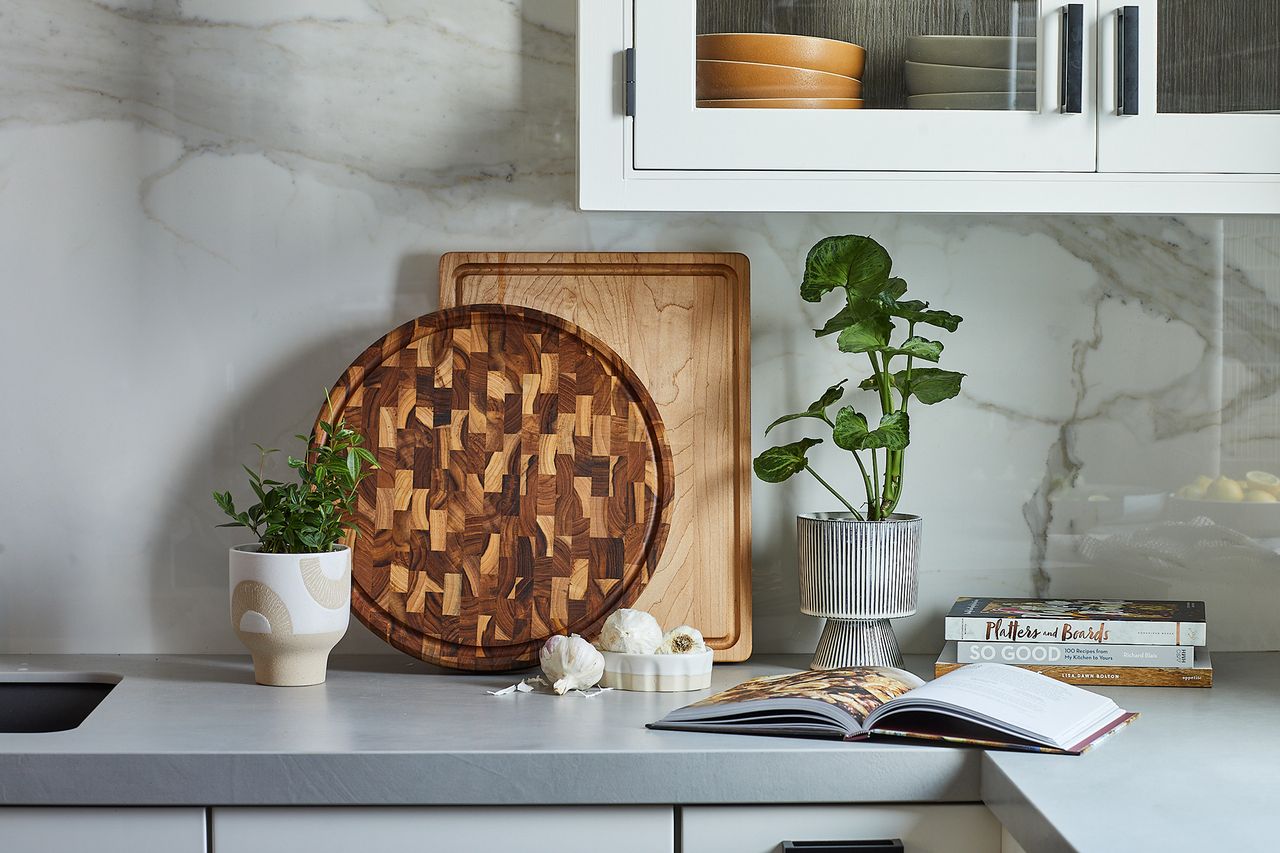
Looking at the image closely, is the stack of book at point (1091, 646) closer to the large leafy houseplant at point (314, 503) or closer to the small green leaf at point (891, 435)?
the small green leaf at point (891, 435)

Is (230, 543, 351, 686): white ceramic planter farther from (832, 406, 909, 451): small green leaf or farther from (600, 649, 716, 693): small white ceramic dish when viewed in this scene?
(832, 406, 909, 451): small green leaf

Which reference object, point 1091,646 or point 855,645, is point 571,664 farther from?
point 1091,646

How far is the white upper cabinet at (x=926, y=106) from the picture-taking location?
1228 millimetres

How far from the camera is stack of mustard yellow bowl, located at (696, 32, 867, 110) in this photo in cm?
123

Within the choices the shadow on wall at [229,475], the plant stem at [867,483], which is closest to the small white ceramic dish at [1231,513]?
the plant stem at [867,483]

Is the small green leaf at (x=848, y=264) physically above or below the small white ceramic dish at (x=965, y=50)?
below

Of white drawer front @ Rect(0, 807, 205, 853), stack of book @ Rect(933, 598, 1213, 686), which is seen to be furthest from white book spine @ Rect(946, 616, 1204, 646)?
white drawer front @ Rect(0, 807, 205, 853)

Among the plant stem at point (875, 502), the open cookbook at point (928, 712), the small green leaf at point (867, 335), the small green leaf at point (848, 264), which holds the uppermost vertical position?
the small green leaf at point (848, 264)

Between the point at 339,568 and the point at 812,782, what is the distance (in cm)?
57

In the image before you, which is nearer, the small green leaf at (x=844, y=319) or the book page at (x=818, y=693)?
the book page at (x=818, y=693)

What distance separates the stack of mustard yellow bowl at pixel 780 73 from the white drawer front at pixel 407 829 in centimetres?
73

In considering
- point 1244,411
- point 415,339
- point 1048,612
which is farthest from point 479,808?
point 1244,411

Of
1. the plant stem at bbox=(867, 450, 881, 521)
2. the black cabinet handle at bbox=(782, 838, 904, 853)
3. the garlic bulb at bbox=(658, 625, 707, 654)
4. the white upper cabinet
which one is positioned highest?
the white upper cabinet

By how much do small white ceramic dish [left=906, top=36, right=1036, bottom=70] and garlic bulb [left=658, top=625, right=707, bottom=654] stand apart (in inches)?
26.3
